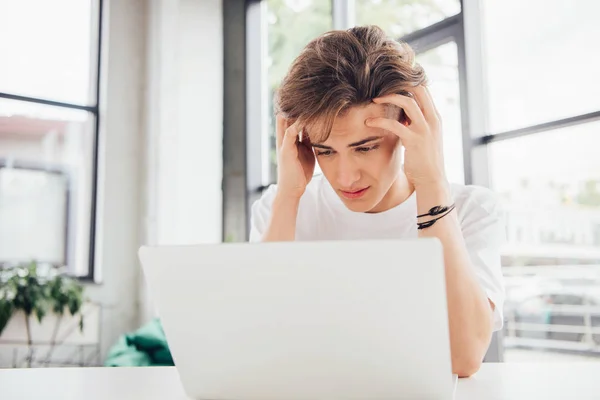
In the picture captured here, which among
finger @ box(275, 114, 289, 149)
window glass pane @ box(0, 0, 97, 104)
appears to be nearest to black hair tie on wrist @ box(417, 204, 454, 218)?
finger @ box(275, 114, 289, 149)

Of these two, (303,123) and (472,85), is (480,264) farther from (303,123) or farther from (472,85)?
(472,85)

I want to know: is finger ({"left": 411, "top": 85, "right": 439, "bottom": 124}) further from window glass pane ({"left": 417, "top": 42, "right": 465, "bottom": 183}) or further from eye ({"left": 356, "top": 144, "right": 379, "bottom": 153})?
window glass pane ({"left": 417, "top": 42, "right": 465, "bottom": 183})

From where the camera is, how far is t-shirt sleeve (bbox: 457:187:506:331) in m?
1.17

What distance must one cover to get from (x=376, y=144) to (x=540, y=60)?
1581 millimetres

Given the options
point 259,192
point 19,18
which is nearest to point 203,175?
point 259,192

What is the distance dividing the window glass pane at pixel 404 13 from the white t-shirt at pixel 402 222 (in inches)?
60.1

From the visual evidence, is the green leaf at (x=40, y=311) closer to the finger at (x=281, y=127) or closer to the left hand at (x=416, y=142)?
the finger at (x=281, y=127)

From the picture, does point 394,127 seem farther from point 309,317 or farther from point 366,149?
point 309,317

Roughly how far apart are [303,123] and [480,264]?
447 millimetres

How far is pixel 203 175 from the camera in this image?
3777 millimetres

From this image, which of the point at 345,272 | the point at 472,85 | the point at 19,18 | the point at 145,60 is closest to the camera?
the point at 345,272

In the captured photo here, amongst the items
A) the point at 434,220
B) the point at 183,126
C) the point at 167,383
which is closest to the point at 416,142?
the point at 434,220

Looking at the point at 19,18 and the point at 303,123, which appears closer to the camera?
the point at 303,123

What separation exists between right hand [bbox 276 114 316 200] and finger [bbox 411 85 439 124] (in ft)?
0.88
